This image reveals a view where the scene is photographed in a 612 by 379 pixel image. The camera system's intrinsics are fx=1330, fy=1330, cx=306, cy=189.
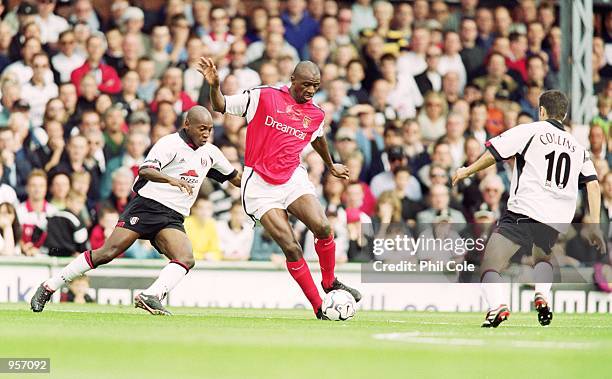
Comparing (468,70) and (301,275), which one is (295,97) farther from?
(468,70)

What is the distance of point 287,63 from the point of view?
61.4 ft

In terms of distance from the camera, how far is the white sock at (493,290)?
36.1 feet

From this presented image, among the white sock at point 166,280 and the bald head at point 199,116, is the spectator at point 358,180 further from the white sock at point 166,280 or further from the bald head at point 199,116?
the white sock at point 166,280

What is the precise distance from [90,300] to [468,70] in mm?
7187

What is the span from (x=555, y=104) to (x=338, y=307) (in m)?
2.61

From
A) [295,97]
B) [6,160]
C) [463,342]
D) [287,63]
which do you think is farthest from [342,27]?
[463,342]

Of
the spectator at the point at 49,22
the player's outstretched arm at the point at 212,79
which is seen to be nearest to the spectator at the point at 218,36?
the spectator at the point at 49,22

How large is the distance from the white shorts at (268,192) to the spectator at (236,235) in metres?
4.08

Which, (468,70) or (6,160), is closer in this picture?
(6,160)

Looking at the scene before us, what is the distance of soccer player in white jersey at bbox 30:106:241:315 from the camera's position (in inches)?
488

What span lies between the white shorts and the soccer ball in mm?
992

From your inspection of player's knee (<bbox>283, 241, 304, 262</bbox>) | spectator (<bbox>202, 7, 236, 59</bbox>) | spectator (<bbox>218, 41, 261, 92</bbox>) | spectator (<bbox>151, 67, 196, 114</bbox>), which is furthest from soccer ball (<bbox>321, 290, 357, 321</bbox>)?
spectator (<bbox>202, 7, 236, 59</bbox>)

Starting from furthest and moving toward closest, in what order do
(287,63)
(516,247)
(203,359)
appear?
(287,63)
(516,247)
(203,359)

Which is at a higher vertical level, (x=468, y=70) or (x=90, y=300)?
(x=468, y=70)
